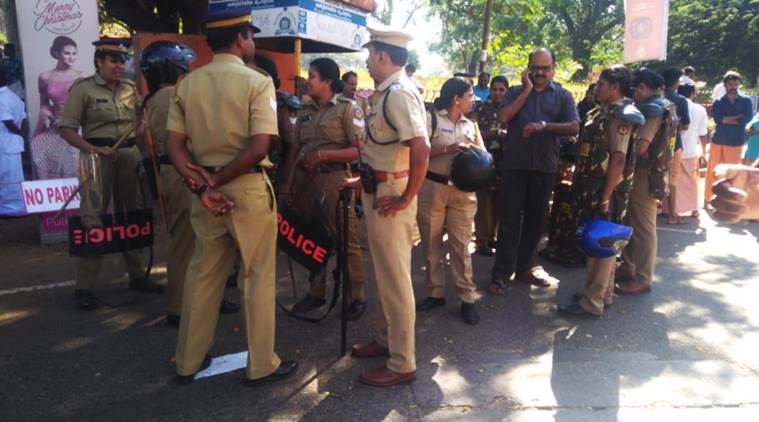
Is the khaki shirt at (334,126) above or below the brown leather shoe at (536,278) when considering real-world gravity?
above

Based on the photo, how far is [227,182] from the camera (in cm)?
310

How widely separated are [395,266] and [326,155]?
1.17 metres

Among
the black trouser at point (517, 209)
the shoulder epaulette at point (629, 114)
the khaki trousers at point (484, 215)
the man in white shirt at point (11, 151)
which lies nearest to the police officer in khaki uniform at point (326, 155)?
the black trouser at point (517, 209)

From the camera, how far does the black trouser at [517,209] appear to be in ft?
16.7

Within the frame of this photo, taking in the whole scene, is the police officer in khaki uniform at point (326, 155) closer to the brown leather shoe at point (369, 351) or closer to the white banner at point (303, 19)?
the brown leather shoe at point (369, 351)

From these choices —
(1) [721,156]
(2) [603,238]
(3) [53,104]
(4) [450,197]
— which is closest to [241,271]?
(4) [450,197]

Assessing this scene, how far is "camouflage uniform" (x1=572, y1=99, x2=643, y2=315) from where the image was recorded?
4.46 metres

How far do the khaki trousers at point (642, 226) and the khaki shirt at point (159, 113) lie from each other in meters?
3.88

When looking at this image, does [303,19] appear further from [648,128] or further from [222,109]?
[222,109]

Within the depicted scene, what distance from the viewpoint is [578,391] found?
11.2 feet

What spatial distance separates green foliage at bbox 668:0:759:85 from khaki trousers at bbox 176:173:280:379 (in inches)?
1246

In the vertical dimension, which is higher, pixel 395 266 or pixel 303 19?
pixel 303 19

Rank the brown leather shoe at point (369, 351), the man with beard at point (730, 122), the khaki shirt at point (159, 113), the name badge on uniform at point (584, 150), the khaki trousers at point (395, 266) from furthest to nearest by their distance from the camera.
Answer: the man with beard at point (730, 122), the name badge on uniform at point (584, 150), the khaki shirt at point (159, 113), the brown leather shoe at point (369, 351), the khaki trousers at point (395, 266)

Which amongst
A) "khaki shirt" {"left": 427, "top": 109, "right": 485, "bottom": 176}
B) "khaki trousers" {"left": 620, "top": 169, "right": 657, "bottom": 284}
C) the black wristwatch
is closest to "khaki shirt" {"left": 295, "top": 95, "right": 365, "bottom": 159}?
"khaki shirt" {"left": 427, "top": 109, "right": 485, "bottom": 176}
